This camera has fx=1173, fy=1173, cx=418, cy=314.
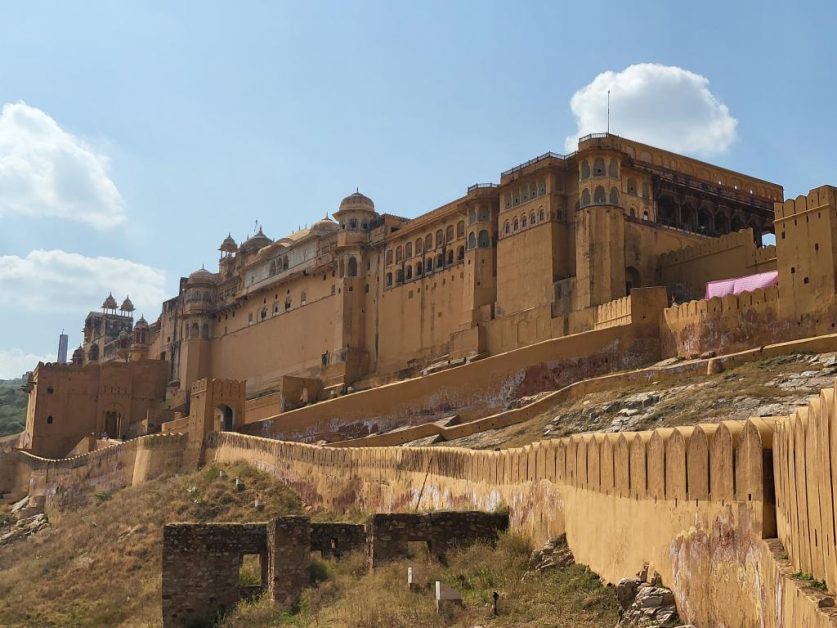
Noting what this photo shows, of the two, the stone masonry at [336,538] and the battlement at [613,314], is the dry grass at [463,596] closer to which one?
the stone masonry at [336,538]

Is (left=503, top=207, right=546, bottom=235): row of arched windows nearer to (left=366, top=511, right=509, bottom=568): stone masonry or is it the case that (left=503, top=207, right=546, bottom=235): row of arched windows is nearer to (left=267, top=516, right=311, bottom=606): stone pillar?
(left=267, top=516, right=311, bottom=606): stone pillar

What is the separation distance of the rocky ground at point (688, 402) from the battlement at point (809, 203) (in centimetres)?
455

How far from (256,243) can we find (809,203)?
4192 cm

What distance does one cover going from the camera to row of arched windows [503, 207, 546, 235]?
131ft

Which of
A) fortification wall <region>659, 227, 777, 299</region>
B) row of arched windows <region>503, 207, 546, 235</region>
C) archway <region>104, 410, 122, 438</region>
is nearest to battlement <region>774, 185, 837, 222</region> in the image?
fortification wall <region>659, 227, 777, 299</region>

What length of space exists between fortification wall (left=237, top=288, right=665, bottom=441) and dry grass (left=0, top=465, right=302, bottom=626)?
19.4 ft

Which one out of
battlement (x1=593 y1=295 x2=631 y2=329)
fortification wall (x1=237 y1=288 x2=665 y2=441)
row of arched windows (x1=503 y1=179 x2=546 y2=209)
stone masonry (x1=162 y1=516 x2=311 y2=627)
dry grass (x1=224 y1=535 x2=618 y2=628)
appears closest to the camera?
dry grass (x1=224 y1=535 x2=618 y2=628)

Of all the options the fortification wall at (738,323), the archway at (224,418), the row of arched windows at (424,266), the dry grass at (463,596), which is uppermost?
the row of arched windows at (424,266)

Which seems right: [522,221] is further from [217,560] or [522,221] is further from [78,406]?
[217,560]

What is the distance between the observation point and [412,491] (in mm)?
21047

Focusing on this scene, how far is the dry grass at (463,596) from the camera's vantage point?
11.7 m

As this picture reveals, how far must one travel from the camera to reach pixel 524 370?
3447 centimetres

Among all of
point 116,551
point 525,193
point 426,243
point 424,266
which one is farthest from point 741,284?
point 116,551

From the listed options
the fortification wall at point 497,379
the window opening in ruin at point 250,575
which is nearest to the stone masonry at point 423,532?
the window opening in ruin at point 250,575
